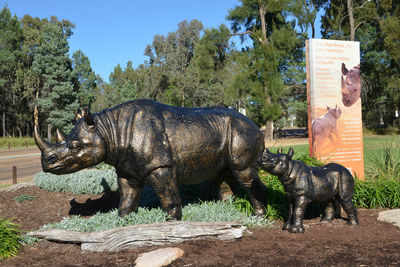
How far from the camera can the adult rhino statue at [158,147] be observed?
4.64 m

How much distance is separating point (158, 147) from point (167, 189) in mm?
603

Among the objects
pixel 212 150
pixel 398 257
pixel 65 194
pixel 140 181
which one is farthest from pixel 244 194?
pixel 65 194

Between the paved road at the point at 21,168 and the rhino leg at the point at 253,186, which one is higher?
the rhino leg at the point at 253,186

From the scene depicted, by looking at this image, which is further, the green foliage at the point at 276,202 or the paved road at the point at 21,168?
the paved road at the point at 21,168

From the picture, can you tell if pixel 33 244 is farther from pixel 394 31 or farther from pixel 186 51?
pixel 186 51

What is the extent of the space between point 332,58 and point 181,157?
608cm

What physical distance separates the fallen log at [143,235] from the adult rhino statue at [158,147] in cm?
46

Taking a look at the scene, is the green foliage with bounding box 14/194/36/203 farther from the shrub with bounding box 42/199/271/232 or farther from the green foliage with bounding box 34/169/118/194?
the shrub with bounding box 42/199/271/232

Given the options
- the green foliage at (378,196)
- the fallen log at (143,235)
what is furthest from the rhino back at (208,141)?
the green foliage at (378,196)

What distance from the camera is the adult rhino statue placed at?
4.64 m

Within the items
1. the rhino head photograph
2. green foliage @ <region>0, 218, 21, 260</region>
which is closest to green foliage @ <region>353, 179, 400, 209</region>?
the rhino head photograph

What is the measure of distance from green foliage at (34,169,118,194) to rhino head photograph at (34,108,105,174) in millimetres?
3993

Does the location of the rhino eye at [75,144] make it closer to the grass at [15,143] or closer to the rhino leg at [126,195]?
the rhino leg at [126,195]

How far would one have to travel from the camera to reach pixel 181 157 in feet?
16.7
